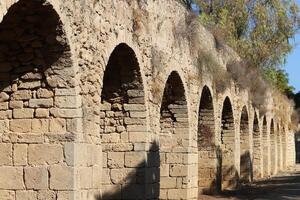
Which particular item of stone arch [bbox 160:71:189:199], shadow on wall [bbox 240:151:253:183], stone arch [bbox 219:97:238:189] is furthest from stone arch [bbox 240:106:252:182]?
stone arch [bbox 160:71:189:199]

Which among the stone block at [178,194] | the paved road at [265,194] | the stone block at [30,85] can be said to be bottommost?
the paved road at [265,194]

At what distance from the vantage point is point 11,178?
294 inches

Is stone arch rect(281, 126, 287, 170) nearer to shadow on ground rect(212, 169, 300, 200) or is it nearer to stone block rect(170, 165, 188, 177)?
shadow on ground rect(212, 169, 300, 200)

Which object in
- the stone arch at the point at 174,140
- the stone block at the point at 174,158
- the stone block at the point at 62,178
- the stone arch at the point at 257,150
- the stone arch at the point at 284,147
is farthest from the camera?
the stone arch at the point at 284,147

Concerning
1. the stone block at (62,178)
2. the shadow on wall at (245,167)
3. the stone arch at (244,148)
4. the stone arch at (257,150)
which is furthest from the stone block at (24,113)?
the stone arch at (257,150)

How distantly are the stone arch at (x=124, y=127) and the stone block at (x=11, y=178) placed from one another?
2.61 meters

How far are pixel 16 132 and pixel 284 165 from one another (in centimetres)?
2964

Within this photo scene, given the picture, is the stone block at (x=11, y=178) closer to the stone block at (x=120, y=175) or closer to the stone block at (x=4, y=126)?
the stone block at (x=4, y=126)

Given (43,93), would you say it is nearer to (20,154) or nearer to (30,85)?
(30,85)

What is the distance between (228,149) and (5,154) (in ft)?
38.9

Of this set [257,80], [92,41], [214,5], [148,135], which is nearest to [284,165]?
[214,5]

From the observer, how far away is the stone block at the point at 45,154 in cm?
741

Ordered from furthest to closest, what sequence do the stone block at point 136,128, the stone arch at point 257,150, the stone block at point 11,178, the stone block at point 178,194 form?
the stone arch at point 257,150, the stone block at point 178,194, the stone block at point 136,128, the stone block at point 11,178

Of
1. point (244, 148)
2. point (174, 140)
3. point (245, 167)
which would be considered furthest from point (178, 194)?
point (244, 148)
